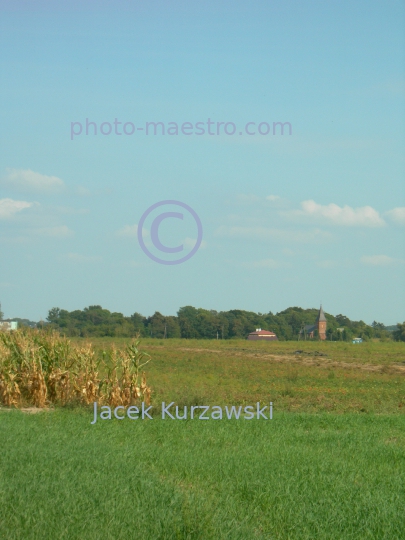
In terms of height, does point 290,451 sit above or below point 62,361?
below

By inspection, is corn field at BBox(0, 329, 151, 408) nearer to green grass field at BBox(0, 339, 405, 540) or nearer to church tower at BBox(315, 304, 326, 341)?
green grass field at BBox(0, 339, 405, 540)

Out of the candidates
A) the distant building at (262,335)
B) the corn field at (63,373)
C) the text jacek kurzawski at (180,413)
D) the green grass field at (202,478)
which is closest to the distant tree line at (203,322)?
the distant building at (262,335)

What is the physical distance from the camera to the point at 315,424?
1273 centimetres

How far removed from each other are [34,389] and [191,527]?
11.3m

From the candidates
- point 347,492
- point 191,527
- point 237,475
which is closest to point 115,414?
point 237,475

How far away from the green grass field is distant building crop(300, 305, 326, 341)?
6003 cm

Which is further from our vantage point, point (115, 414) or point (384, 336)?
point (384, 336)

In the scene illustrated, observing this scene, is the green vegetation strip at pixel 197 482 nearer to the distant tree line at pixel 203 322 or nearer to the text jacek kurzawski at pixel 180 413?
the text jacek kurzawski at pixel 180 413

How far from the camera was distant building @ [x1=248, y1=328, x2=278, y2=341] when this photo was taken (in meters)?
62.7

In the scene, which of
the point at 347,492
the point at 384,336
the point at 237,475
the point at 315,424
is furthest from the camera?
the point at 384,336

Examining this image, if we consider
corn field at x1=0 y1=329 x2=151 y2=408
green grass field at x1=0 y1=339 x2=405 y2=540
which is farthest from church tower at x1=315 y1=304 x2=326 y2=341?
green grass field at x1=0 y1=339 x2=405 y2=540

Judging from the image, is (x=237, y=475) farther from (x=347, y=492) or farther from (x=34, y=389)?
(x=34, y=389)

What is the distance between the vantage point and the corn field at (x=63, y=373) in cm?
1520

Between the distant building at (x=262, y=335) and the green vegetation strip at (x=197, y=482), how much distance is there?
165 ft
